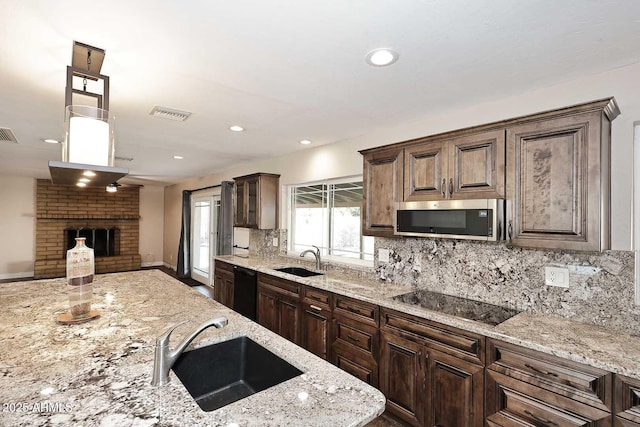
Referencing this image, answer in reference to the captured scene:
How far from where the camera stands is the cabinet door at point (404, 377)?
2150 millimetres

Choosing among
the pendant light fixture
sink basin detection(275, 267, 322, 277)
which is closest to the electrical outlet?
sink basin detection(275, 267, 322, 277)

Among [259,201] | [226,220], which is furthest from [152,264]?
[259,201]

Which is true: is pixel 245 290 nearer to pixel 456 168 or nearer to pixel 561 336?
pixel 456 168

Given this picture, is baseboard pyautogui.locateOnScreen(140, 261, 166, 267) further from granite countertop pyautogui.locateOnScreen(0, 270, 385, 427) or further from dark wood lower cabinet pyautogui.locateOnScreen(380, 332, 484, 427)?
dark wood lower cabinet pyautogui.locateOnScreen(380, 332, 484, 427)

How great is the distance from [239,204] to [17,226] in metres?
6.10

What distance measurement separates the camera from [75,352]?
1.39 metres

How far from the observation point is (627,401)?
4.69 ft

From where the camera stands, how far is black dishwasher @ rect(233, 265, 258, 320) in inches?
151

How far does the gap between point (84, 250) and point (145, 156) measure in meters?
3.48

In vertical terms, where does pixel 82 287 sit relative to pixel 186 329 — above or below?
above

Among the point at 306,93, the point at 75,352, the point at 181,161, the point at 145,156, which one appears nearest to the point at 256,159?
the point at 181,161

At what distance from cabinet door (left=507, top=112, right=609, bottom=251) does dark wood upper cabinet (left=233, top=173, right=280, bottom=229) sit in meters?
3.15

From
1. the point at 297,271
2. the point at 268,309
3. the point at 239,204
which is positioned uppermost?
the point at 239,204

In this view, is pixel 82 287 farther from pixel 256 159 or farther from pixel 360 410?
pixel 256 159
